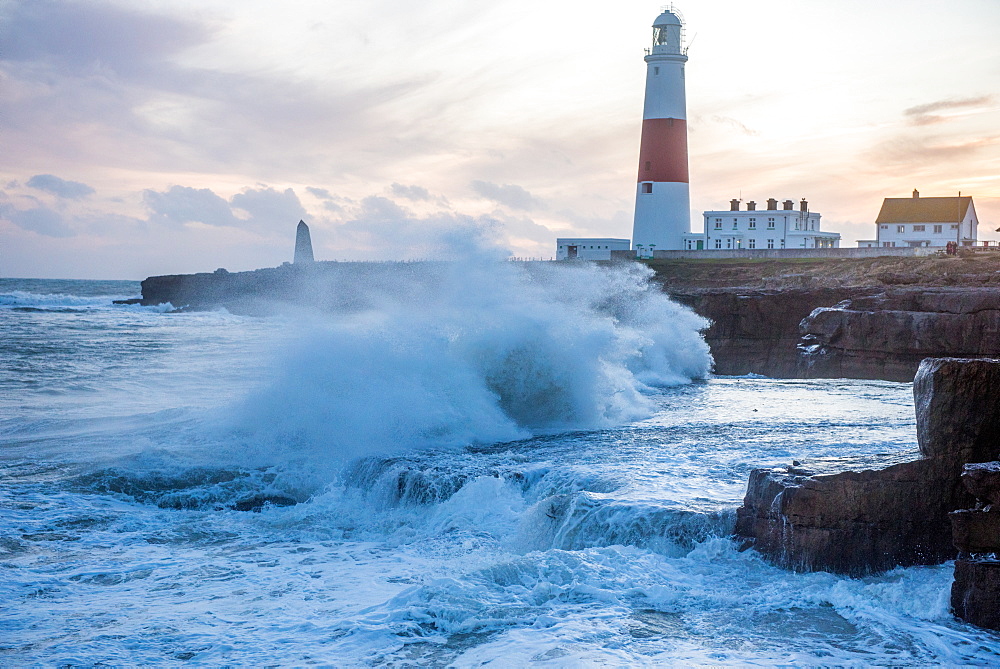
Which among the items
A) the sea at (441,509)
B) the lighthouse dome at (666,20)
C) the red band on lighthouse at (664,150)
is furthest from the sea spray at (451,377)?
the lighthouse dome at (666,20)

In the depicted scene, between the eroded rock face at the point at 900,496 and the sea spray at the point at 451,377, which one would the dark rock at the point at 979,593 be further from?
the sea spray at the point at 451,377

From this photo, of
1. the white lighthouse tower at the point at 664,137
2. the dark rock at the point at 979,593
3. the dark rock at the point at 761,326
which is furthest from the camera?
the white lighthouse tower at the point at 664,137

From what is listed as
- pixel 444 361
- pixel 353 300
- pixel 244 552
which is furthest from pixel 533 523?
pixel 353 300

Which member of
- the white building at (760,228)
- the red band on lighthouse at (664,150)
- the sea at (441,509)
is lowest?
the sea at (441,509)

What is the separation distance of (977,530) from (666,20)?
2683 cm

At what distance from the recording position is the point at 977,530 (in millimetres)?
4523

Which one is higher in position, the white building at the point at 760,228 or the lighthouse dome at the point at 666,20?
the lighthouse dome at the point at 666,20

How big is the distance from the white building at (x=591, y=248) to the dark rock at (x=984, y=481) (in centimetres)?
A: 3004

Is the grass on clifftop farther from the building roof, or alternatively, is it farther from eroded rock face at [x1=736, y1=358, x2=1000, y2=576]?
eroded rock face at [x1=736, y1=358, x2=1000, y2=576]

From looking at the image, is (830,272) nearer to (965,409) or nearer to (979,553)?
(965,409)

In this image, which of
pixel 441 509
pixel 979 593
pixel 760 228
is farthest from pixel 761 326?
pixel 760 228

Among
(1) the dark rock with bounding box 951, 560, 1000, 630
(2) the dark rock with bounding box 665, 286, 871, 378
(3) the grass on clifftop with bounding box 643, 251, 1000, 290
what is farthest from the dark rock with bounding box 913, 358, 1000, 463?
(2) the dark rock with bounding box 665, 286, 871, 378

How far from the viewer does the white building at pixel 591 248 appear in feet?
116

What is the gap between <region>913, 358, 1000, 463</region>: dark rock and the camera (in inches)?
207
